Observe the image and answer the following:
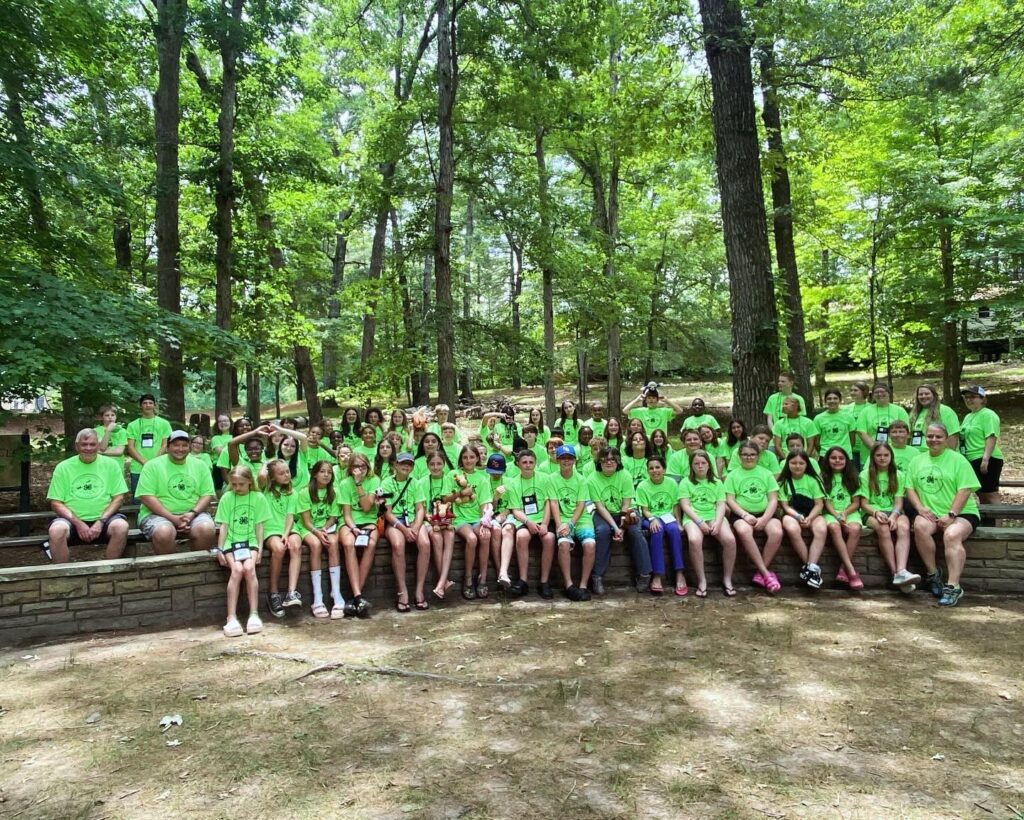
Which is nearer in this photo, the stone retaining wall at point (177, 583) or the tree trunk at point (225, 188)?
the stone retaining wall at point (177, 583)

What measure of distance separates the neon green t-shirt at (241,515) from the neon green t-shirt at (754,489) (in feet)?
12.6

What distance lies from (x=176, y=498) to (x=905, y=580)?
19.1 feet

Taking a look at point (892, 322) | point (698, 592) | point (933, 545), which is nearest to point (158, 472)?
point (698, 592)

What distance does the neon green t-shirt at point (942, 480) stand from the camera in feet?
16.4

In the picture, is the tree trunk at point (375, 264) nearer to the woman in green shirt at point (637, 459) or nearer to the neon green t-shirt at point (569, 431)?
the neon green t-shirt at point (569, 431)

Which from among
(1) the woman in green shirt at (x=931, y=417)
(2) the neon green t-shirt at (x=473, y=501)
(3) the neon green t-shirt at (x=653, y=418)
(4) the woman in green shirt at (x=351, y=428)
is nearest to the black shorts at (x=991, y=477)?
(1) the woman in green shirt at (x=931, y=417)

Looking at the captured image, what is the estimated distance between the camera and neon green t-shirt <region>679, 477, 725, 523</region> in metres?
5.43

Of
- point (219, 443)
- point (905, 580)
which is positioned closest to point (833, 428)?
point (905, 580)

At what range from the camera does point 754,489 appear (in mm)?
5445

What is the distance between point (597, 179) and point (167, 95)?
9.19 metres

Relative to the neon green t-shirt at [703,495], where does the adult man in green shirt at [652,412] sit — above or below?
above

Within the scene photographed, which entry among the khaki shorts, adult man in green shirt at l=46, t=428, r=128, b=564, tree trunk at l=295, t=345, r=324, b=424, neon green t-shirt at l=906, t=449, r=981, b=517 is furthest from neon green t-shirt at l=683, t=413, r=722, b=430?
tree trunk at l=295, t=345, r=324, b=424

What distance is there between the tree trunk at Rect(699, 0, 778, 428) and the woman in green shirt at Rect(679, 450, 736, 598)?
1583 millimetres

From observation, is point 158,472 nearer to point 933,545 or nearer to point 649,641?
point 649,641
